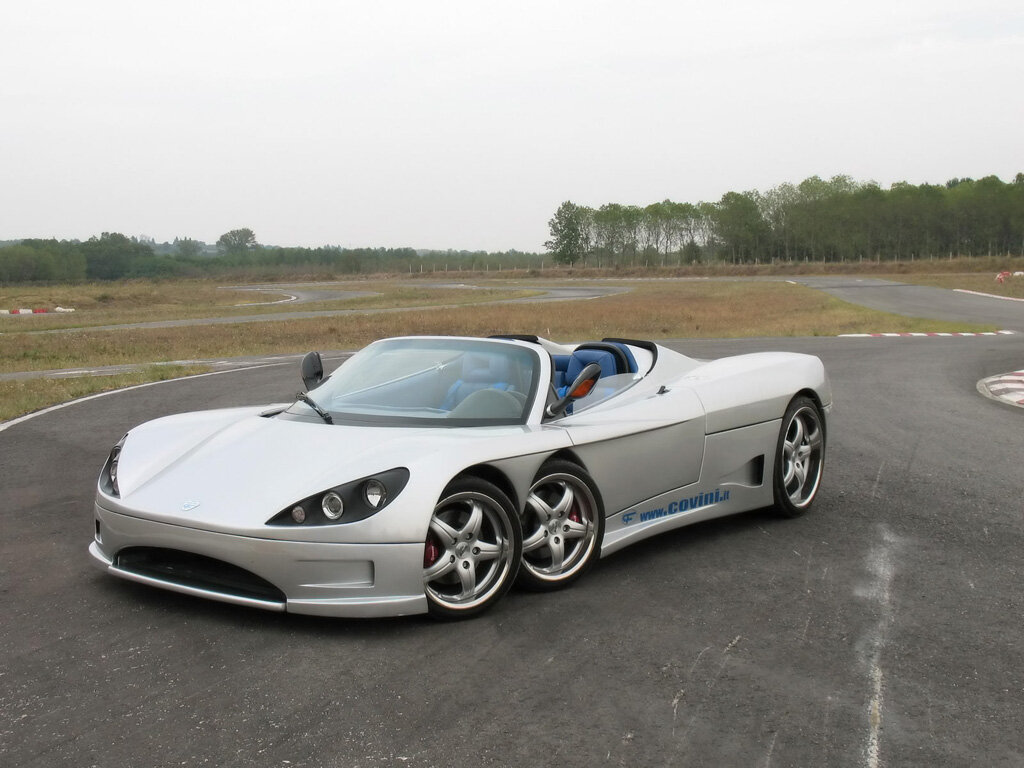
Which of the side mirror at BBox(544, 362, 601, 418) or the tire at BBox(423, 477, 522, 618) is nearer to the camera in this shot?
the tire at BBox(423, 477, 522, 618)

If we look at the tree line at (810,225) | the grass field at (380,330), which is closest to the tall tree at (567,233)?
the tree line at (810,225)

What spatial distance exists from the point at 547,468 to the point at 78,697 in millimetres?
2104

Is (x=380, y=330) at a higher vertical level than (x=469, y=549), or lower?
A: lower

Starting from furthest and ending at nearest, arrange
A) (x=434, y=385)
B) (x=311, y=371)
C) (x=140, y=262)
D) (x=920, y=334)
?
(x=140, y=262) < (x=920, y=334) < (x=311, y=371) < (x=434, y=385)

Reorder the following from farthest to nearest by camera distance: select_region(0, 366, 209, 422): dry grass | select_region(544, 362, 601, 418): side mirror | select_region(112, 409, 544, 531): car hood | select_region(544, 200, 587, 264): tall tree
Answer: select_region(544, 200, 587, 264): tall tree
select_region(0, 366, 209, 422): dry grass
select_region(544, 362, 601, 418): side mirror
select_region(112, 409, 544, 531): car hood

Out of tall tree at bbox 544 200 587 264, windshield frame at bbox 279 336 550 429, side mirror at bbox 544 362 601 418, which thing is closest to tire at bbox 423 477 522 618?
windshield frame at bbox 279 336 550 429

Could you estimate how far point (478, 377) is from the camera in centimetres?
517

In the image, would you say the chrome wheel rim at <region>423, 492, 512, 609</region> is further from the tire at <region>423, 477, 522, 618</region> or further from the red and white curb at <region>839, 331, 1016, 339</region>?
the red and white curb at <region>839, 331, 1016, 339</region>

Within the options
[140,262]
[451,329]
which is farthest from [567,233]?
[451,329]

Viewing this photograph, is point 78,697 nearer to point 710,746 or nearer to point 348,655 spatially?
point 348,655

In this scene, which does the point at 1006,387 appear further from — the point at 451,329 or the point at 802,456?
the point at 451,329

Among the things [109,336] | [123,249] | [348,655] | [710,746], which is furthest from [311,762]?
[123,249]

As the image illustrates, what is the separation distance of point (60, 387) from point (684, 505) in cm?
1091

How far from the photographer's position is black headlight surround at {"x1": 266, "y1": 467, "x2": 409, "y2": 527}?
13.2ft
